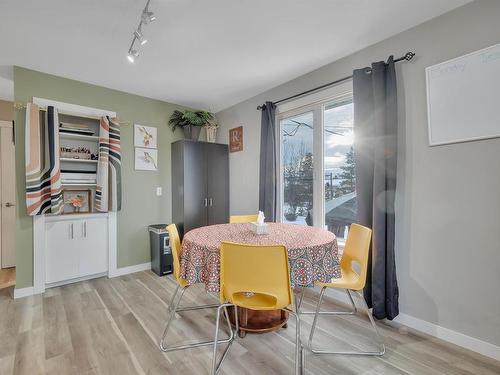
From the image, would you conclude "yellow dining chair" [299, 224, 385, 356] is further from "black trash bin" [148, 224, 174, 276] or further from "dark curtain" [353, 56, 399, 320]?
"black trash bin" [148, 224, 174, 276]

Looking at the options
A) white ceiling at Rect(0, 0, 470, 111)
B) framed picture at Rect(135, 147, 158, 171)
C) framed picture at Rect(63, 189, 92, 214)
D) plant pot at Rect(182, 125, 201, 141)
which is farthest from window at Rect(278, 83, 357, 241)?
framed picture at Rect(63, 189, 92, 214)

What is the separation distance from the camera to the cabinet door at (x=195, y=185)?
365 cm

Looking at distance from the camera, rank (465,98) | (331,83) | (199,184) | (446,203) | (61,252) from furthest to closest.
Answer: (199,184) < (61,252) < (331,83) < (446,203) < (465,98)

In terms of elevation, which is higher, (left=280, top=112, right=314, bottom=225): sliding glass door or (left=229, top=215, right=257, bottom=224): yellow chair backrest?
(left=280, top=112, right=314, bottom=225): sliding glass door

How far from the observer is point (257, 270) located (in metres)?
1.45

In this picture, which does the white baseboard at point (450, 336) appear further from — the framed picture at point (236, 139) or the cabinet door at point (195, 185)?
the framed picture at point (236, 139)

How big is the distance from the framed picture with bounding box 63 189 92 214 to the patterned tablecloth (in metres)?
2.11

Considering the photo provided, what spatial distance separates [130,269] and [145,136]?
74.9 inches

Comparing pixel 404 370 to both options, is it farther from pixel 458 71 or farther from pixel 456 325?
pixel 458 71

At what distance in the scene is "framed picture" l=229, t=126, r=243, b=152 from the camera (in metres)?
3.91

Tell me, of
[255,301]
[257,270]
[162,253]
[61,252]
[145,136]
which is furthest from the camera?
[145,136]

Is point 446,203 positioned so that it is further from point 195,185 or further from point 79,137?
point 79,137

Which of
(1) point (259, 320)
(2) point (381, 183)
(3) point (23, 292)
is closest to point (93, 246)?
(3) point (23, 292)

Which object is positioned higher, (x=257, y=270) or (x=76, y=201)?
(x=76, y=201)
